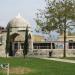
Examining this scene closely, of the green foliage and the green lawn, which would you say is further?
the green foliage

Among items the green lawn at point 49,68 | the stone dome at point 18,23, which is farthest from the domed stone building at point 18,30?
the green lawn at point 49,68

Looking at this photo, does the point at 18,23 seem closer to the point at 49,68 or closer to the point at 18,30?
the point at 18,30

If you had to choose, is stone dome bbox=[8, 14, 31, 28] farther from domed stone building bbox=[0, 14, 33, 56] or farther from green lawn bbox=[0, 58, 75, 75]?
green lawn bbox=[0, 58, 75, 75]

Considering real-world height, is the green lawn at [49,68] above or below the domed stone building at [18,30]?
below

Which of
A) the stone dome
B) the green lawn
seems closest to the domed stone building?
the stone dome

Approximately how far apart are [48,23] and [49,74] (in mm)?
32760

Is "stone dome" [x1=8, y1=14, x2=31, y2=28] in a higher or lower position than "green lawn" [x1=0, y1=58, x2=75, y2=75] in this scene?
higher

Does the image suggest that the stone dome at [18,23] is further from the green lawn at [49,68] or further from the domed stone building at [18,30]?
the green lawn at [49,68]

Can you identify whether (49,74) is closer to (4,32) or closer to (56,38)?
(4,32)

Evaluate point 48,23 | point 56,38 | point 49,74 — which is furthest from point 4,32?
point 49,74

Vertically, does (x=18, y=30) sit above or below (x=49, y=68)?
above

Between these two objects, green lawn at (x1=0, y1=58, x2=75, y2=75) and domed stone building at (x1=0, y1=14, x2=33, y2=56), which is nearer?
green lawn at (x1=0, y1=58, x2=75, y2=75)

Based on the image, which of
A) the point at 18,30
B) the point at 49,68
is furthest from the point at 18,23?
the point at 49,68

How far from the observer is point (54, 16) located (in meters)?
60.0
